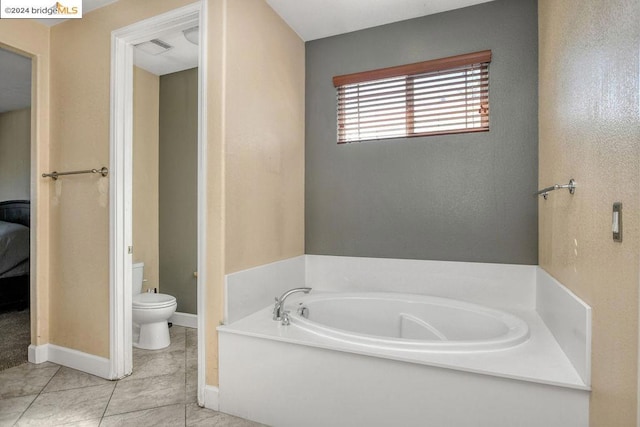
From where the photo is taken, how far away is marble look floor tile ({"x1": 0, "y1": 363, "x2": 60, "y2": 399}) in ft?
6.66

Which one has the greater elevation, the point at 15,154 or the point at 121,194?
the point at 15,154

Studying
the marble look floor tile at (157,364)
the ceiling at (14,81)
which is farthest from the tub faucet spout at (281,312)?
the ceiling at (14,81)

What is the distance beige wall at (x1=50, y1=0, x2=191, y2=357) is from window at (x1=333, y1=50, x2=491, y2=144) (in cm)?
148

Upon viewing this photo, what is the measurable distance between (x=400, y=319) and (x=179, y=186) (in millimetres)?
2337

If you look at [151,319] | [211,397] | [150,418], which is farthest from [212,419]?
[151,319]

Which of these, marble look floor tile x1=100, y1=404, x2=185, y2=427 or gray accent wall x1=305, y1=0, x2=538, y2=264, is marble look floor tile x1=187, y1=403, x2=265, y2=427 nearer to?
marble look floor tile x1=100, y1=404, x2=185, y2=427

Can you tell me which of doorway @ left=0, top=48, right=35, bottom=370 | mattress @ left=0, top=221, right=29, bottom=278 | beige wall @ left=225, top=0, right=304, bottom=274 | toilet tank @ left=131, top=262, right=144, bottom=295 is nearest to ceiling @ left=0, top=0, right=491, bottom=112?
beige wall @ left=225, top=0, right=304, bottom=274

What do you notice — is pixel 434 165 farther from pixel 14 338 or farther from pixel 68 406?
pixel 14 338

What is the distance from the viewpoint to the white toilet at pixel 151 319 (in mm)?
2627

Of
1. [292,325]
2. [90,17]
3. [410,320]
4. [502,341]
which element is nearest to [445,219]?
[410,320]

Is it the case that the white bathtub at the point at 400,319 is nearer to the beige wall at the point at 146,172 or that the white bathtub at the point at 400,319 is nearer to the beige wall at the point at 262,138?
the beige wall at the point at 262,138

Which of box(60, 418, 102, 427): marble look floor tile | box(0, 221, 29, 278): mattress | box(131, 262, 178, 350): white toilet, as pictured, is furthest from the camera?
box(0, 221, 29, 278): mattress

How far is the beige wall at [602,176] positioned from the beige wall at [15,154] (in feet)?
18.8

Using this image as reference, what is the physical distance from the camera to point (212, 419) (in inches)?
69.6
